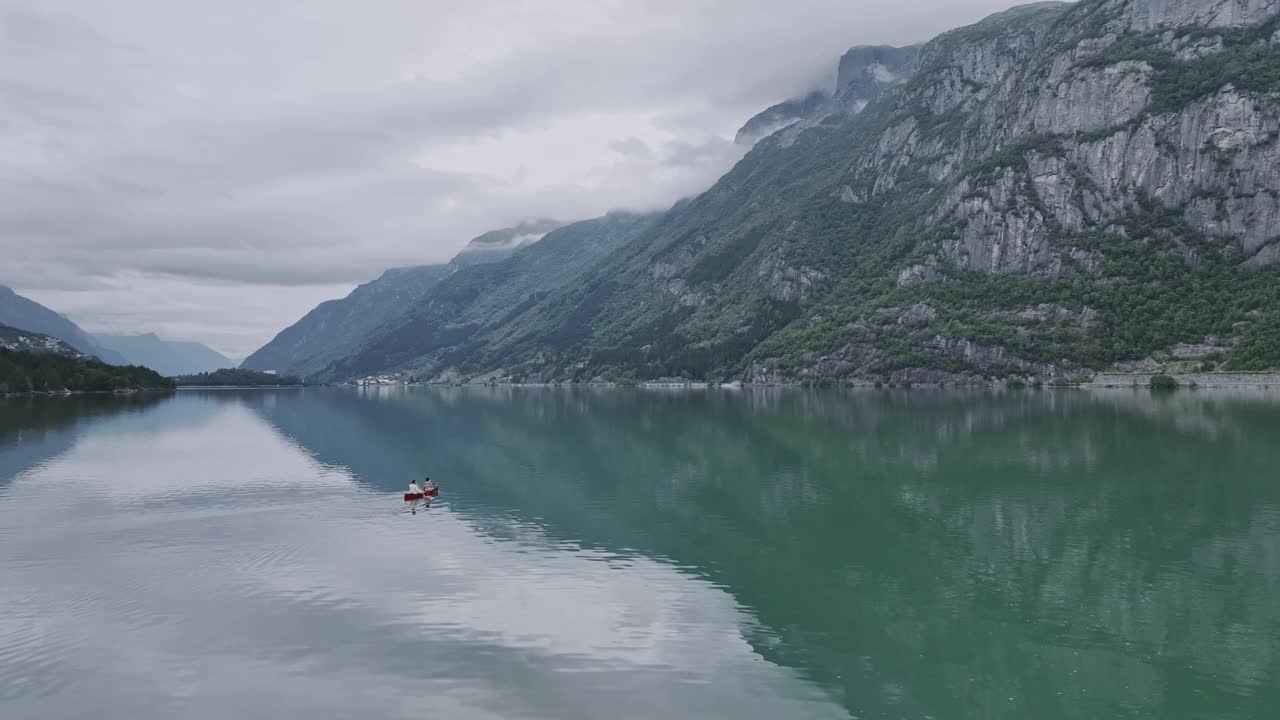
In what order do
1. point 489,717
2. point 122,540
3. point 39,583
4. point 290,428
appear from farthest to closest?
point 290,428, point 122,540, point 39,583, point 489,717

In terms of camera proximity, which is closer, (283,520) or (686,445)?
(283,520)

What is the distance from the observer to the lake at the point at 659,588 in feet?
82.8

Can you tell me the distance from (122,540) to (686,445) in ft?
201

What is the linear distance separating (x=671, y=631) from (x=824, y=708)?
8091 mm

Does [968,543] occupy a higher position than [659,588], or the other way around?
[968,543]

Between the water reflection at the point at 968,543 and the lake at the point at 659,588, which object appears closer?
the lake at the point at 659,588

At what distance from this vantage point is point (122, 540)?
1923 inches

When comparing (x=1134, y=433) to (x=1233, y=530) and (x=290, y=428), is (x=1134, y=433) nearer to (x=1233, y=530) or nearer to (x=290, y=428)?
(x=1233, y=530)

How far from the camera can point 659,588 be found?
3675cm

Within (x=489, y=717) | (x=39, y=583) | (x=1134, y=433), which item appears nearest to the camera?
(x=489, y=717)

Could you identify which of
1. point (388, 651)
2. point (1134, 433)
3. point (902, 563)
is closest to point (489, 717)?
point (388, 651)

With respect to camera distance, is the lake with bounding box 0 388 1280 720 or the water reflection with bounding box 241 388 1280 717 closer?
the lake with bounding box 0 388 1280 720

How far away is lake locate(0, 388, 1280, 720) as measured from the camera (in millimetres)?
25234

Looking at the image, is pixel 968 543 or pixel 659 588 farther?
pixel 968 543
